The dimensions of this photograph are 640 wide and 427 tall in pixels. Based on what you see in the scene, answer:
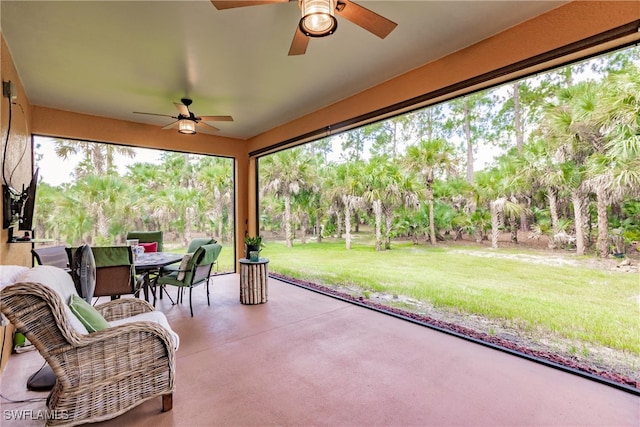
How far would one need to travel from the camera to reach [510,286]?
114 inches

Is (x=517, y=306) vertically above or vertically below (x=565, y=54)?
below

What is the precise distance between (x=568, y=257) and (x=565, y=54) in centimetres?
167

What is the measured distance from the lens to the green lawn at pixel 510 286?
2271 mm

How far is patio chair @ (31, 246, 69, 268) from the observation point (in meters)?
3.16

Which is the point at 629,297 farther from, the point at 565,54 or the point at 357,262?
the point at 357,262

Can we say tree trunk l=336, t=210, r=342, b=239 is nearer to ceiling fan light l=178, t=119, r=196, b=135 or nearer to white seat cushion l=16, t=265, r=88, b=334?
ceiling fan light l=178, t=119, r=196, b=135

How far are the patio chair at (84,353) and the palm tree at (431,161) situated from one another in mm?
3147

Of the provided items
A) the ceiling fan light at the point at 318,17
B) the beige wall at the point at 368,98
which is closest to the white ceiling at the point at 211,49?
the beige wall at the point at 368,98

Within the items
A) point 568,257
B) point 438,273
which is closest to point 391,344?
point 438,273

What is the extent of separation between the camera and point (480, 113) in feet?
10.4

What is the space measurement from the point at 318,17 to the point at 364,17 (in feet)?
1.16

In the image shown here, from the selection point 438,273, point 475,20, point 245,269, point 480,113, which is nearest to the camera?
point 475,20

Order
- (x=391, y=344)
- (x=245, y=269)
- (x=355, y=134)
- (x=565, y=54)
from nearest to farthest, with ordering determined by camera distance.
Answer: (x=565, y=54), (x=391, y=344), (x=245, y=269), (x=355, y=134)

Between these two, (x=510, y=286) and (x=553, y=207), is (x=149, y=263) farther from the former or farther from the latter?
(x=553, y=207)
